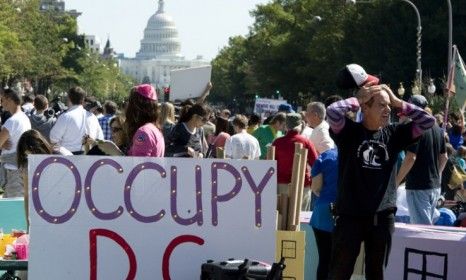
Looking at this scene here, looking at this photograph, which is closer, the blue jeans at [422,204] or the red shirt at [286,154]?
the blue jeans at [422,204]

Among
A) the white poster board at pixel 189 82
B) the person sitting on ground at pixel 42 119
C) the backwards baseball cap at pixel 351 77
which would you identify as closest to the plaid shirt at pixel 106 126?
the white poster board at pixel 189 82

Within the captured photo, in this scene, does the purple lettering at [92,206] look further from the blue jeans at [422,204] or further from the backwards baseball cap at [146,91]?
the blue jeans at [422,204]

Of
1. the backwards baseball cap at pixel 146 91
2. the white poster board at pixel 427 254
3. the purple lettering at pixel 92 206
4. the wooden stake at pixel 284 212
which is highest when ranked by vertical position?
the backwards baseball cap at pixel 146 91

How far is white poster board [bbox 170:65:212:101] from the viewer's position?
20.0 m

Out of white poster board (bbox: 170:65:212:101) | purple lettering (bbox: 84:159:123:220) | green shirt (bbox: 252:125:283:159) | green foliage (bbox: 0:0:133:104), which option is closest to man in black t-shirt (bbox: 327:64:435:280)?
purple lettering (bbox: 84:159:123:220)

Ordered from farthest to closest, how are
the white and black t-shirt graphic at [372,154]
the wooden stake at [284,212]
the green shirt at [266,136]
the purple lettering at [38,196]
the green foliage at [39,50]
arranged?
the green foliage at [39,50], the green shirt at [266,136], the wooden stake at [284,212], the white and black t-shirt graphic at [372,154], the purple lettering at [38,196]

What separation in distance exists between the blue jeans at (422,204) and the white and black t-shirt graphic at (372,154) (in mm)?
3568

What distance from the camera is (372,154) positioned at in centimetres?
766

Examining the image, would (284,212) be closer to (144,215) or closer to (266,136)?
(144,215)

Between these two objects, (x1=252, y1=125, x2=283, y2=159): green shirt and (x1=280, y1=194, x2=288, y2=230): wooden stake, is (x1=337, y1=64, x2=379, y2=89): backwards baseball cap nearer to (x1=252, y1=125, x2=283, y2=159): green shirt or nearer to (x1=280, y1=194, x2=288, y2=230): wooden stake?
(x1=280, y1=194, x2=288, y2=230): wooden stake

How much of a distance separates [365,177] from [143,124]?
1.57 meters

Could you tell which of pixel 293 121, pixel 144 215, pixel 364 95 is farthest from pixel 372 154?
pixel 293 121

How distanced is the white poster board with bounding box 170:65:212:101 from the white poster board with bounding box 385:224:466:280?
10774 millimetres

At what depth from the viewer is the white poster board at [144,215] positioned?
7168 millimetres
